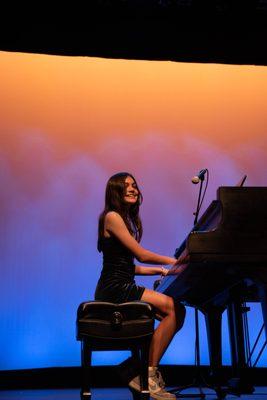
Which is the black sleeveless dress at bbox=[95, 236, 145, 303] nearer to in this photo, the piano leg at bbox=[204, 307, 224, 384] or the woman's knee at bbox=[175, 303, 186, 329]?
the woman's knee at bbox=[175, 303, 186, 329]

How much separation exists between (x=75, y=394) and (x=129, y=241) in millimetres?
1664

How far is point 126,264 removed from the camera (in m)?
3.13

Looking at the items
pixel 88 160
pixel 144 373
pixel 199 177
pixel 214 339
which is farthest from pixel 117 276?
pixel 88 160

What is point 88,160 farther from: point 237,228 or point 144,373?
point 237,228

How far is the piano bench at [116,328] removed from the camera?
8.87 feet

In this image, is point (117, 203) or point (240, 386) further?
point (117, 203)

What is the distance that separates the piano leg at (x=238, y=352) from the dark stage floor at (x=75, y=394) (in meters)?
0.47

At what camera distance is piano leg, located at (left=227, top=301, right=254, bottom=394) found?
3.08 meters

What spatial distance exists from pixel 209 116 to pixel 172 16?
3.28 feet

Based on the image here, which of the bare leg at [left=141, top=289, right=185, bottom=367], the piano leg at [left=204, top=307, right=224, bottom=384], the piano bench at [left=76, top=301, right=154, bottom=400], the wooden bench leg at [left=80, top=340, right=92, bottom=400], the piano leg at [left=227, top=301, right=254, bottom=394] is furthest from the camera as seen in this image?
the piano leg at [left=204, top=307, right=224, bottom=384]

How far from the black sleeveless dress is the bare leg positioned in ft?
0.29

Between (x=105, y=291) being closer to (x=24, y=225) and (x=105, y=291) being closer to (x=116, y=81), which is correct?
(x=24, y=225)

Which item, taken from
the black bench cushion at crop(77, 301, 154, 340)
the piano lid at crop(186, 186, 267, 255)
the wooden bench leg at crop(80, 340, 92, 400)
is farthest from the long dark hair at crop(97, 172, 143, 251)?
the piano lid at crop(186, 186, 267, 255)

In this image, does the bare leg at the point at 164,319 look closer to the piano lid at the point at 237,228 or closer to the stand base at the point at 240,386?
the stand base at the point at 240,386
